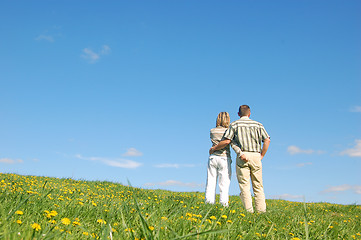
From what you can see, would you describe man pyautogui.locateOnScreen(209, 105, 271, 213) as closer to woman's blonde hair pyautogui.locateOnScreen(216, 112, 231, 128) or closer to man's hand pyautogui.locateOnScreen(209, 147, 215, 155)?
man's hand pyautogui.locateOnScreen(209, 147, 215, 155)

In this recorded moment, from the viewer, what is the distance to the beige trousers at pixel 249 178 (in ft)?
27.2

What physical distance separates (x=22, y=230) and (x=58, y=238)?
396 mm

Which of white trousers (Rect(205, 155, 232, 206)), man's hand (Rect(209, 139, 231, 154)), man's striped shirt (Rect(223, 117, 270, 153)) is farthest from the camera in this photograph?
white trousers (Rect(205, 155, 232, 206))

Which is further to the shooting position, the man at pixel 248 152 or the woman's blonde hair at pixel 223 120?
the woman's blonde hair at pixel 223 120

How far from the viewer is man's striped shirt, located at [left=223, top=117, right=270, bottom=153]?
8.39m

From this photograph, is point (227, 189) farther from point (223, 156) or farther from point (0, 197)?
point (0, 197)

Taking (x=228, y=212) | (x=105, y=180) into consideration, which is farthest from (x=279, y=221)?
(x=105, y=180)

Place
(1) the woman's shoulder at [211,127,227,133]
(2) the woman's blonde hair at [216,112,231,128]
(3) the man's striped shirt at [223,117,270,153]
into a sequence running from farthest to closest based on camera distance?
1. (2) the woman's blonde hair at [216,112,231,128]
2. (1) the woman's shoulder at [211,127,227,133]
3. (3) the man's striped shirt at [223,117,270,153]

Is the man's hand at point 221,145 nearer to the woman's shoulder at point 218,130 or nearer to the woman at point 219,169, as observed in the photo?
the woman at point 219,169

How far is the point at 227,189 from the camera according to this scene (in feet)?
30.9

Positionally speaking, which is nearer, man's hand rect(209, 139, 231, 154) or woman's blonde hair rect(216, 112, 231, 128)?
man's hand rect(209, 139, 231, 154)

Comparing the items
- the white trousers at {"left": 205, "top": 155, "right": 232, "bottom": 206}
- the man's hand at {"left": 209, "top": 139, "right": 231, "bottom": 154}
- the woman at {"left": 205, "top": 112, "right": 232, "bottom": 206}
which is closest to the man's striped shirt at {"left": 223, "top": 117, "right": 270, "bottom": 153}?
the man's hand at {"left": 209, "top": 139, "right": 231, "bottom": 154}

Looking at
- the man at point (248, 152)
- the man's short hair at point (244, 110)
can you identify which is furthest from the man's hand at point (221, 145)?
the man's short hair at point (244, 110)

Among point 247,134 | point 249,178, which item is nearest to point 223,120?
point 247,134
